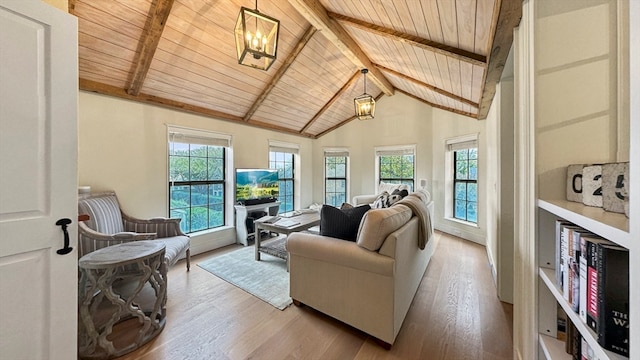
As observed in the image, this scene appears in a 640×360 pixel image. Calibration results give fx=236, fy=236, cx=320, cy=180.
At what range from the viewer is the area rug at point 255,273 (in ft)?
7.90

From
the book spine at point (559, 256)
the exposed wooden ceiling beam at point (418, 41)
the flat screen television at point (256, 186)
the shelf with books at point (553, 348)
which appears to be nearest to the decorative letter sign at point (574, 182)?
the book spine at point (559, 256)

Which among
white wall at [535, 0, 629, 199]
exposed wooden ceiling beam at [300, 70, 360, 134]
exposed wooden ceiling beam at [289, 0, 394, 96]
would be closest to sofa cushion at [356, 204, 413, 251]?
white wall at [535, 0, 629, 199]

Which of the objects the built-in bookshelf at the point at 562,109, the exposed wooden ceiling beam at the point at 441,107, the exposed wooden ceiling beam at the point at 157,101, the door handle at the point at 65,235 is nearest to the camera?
the built-in bookshelf at the point at 562,109

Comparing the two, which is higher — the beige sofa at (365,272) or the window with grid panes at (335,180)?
the window with grid panes at (335,180)

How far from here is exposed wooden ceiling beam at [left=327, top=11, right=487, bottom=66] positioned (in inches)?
86.3

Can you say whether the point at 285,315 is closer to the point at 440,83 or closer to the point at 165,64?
the point at 165,64

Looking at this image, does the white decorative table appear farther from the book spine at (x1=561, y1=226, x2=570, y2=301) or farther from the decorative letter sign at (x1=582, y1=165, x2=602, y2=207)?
the decorative letter sign at (x1=582, y1=165, x2=602, y2=207)

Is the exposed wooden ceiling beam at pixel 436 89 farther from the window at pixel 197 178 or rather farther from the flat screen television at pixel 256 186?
the window at pixel 197 178

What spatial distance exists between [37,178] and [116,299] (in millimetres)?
1018

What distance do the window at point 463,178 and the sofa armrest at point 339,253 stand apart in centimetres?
341

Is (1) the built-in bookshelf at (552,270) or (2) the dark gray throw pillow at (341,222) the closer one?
(1) the built-in bookshelf at (552,270)

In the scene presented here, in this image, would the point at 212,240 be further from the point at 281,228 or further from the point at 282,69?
the point at 282,69

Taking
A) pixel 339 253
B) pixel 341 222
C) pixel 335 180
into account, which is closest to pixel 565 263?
pixel 339 253

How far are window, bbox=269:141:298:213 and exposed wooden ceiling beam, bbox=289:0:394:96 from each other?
8.32ft
